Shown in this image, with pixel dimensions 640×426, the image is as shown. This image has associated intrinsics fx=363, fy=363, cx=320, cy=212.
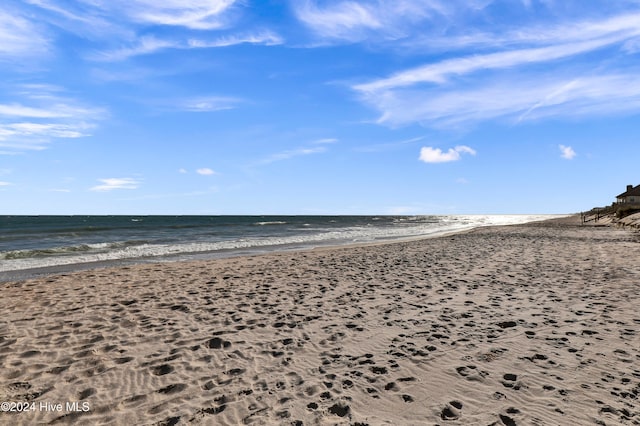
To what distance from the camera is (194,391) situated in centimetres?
502

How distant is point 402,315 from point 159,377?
5074 millimetres

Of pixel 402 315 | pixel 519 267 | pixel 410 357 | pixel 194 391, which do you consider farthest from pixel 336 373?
pixel 519 267

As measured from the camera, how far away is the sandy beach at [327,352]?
4.53m

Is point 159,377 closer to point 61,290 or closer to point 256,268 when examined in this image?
point 61,290

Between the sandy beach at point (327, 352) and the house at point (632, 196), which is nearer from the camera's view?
the sandy beach at point (327, 352)

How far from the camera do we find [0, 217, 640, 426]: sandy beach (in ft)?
14.9

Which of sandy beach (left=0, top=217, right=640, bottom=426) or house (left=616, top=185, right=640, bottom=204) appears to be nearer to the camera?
sandy beach (left=0, top=217, right=640, bottom=426)

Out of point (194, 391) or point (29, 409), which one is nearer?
point (29, 409)

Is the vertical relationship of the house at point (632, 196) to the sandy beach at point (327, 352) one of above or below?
above

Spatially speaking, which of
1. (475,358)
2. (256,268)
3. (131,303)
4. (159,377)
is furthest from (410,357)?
(256,268)

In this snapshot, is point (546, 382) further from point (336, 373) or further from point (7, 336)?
point (7, 336)

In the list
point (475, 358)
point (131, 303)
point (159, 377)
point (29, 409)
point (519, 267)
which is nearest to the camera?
point (29, 409)

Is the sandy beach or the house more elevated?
the house

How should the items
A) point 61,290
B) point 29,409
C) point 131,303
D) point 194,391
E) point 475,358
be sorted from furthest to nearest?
1. point 61,290
2. point 131,303
3. point 475,358
4. point 194,391
5. point 29,409
